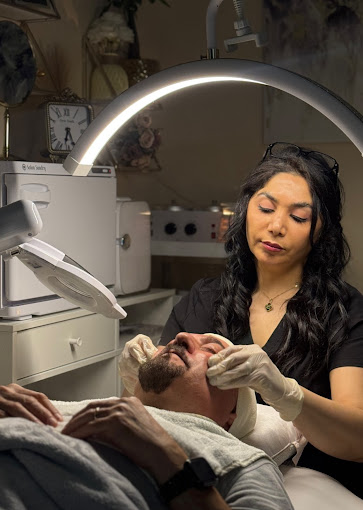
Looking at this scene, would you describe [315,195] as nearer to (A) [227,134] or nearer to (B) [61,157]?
(B) [61,157]

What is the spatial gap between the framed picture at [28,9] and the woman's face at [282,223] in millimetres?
1358

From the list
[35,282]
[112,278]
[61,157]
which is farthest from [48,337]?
[61,157]

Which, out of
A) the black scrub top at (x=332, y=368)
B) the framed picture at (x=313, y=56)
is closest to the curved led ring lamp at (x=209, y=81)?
the black scrub top at (x=332, y=368)

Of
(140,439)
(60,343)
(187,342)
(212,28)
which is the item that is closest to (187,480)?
(140,439)

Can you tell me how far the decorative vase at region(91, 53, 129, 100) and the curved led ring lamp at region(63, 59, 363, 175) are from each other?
2.07 meters

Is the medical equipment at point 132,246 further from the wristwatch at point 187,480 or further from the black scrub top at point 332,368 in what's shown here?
the wristwatch at point 187,480

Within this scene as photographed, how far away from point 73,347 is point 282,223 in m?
1.14

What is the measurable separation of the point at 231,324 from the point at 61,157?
1.30 metres

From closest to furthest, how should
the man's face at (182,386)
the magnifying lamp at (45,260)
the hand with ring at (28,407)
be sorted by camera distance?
the magnifying lamp at (45,260), the hand with ring at (28,407), the man's face at (182,386)

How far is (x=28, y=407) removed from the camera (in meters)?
1.38

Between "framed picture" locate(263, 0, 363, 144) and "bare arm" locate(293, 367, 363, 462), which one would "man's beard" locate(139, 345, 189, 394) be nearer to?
"bare arm" locate(293, 367, 363, 462)

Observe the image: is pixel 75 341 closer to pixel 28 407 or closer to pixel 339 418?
pixel 339 418

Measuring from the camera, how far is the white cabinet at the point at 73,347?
8.67 ft

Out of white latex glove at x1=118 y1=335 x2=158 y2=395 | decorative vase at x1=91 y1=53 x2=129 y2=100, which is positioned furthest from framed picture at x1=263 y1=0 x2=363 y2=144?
white latex glove at x1=118 y1=335 x2=158 y2=395
